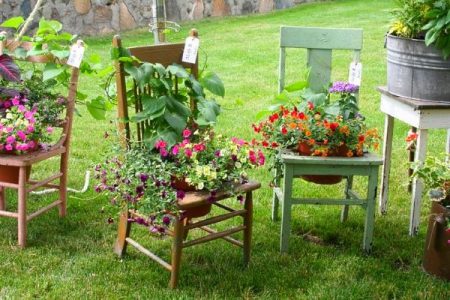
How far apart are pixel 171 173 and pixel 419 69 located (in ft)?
4.09

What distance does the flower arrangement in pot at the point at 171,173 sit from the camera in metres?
2.58

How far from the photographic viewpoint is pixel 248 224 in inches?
113

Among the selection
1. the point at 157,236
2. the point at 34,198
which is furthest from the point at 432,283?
the point at 34,198

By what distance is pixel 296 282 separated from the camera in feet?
9.12

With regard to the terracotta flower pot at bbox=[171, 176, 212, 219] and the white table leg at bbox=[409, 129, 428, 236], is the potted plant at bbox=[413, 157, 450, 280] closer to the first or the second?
the white table leg at bbox=[409, 129, 428, 236]

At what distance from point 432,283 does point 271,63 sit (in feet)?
16.8

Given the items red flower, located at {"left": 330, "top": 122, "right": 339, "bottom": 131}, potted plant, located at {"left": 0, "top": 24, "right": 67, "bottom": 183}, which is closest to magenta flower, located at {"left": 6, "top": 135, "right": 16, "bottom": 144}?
potted plant, located at {"left": 0, "top": 24, "right": 67, "bottom": 183}

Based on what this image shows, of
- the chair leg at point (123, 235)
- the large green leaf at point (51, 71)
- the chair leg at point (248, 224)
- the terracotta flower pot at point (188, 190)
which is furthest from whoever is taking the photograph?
the large green leaf at point (51, 71)

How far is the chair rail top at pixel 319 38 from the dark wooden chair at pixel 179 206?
2.19ft

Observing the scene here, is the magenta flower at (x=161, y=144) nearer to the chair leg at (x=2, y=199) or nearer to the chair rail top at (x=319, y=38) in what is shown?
the chair rail top at (x=319, y=38)

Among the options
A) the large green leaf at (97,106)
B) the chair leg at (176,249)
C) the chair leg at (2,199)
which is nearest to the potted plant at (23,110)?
the large green leaf at (97,106)

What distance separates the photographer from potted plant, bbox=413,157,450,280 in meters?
2.76

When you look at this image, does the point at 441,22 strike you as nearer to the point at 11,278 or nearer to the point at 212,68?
the point at 11,278

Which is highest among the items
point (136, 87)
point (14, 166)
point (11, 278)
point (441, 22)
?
point (441, 22)
